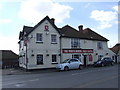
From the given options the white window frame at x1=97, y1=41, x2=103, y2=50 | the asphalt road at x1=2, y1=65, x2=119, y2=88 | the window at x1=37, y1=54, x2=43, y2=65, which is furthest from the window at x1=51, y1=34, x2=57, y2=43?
the asphalt road at x1=2, y1=65, x2=119, y2=88

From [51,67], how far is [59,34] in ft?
19.9

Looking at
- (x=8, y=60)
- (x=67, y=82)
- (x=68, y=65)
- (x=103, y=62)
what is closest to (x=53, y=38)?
(x=68, y=65)

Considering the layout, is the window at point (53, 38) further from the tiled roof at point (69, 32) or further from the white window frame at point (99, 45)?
the white window frame at point (99, 45)

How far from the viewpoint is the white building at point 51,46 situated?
2420 centimetres

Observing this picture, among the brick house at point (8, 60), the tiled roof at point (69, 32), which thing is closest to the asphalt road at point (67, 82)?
the tiled roof at point (69, 32)

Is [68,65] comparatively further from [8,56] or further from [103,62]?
[8,56]

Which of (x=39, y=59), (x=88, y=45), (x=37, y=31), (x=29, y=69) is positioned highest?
(x=37, y=31)

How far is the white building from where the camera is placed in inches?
953

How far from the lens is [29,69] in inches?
923

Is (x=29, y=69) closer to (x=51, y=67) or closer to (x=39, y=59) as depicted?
(x=39, y=59)

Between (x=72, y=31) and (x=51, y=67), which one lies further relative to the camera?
(x=72, y=31)

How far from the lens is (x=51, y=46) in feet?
85.0

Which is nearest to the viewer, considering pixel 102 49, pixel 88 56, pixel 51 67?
pixel 51 67

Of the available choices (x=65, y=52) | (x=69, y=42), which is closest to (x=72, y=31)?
(x=69, y=42)
